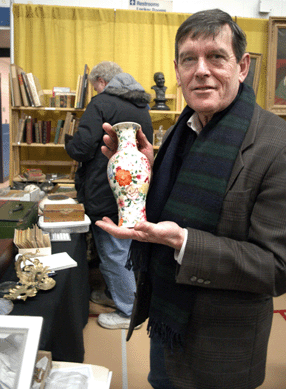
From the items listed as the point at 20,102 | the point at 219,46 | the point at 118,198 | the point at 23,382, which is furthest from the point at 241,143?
the point at 20,102

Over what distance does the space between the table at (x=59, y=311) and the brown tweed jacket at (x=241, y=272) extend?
400 millimetres

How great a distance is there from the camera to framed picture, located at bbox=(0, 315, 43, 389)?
0.70 m

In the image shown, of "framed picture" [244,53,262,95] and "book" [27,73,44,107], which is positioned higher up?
"framed picture" [244,53,262,95]

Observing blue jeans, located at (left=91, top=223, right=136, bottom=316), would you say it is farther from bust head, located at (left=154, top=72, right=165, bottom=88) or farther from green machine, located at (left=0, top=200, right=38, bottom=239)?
bust head, located at (left=154, top=72, right=165, bottom=88)

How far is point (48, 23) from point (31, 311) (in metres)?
3.50

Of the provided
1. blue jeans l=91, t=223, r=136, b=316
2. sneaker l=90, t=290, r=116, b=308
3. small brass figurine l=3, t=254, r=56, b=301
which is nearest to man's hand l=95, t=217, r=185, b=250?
small brass figurine l=3, t=254, r=56, b=301

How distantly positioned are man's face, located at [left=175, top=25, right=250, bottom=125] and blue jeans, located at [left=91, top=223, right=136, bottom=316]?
1435mm

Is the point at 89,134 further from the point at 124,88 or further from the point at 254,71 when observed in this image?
the point at 254,71

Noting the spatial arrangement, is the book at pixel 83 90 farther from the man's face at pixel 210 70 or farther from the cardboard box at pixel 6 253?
the man's face at pixel 210 70

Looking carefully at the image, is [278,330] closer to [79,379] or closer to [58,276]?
[58,276]

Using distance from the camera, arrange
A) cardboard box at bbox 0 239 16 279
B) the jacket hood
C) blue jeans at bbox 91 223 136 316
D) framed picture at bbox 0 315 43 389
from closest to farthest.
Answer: framed picture at bbox 0 315 43 389 < cardboard box at bbox 0 239 16 279 < the jacket hood < blue jeans at bbox 91 223 136 316

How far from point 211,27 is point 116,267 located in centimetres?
169

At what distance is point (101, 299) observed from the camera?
2.57 meters

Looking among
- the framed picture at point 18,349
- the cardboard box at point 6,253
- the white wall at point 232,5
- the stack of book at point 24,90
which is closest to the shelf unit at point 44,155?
the stack of book at point 24,90
